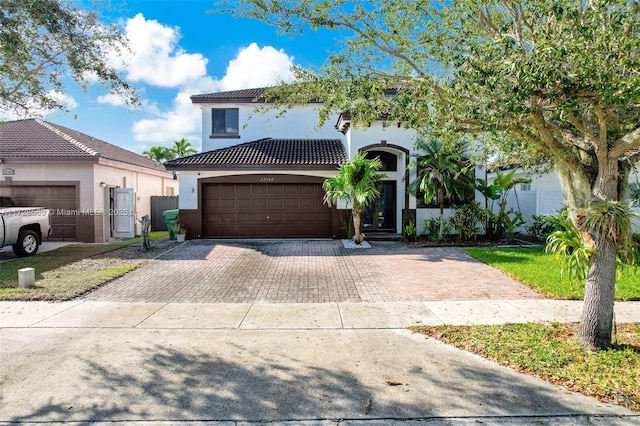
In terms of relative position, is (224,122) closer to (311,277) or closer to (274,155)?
(274,155)

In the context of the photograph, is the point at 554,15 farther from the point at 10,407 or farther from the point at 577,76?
the point at 10,407

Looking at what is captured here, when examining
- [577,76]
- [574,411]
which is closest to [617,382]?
[574,411]

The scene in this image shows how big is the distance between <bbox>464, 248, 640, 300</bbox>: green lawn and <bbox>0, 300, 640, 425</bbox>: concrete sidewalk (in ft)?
3.35

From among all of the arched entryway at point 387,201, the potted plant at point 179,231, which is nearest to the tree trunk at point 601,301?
the arched entryway at point 387,201

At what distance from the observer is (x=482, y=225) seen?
1559 centimetres

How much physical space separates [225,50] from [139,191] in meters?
12.1

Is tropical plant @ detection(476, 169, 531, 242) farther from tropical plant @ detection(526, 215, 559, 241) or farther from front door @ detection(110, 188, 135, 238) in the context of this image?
front door @ detection(110, 188, 135, 238)

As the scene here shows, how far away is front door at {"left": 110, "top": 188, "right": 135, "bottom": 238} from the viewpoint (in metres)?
17.2

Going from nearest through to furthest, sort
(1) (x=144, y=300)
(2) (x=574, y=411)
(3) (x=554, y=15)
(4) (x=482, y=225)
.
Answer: (2) (x=574, y=411) < (3) (x=554, y=15) < (1) (x=144, y=300) < (4) (x=482, y=225)

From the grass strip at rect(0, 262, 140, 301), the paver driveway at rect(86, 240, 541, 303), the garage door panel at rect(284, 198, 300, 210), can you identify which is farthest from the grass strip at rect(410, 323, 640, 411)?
the garage door panel at rect(284, 198, 300, 210)

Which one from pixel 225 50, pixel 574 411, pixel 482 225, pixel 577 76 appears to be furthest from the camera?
pixel 482 225

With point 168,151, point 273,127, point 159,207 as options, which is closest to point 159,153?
point 168,151

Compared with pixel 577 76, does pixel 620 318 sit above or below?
below

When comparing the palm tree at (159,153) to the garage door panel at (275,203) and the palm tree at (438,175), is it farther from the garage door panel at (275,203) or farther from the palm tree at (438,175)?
the palm tree at (438,175)
